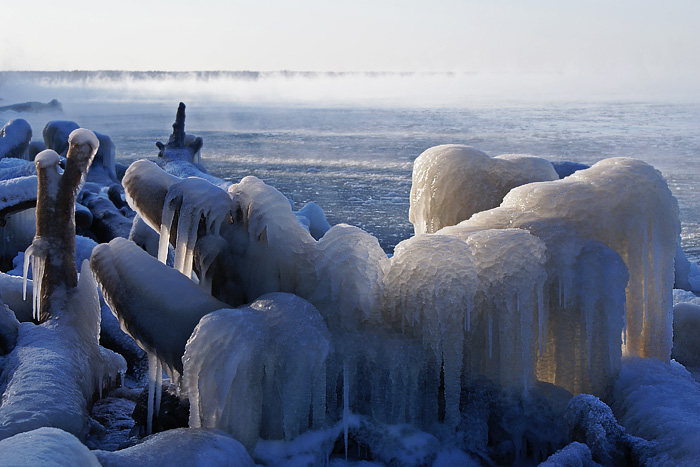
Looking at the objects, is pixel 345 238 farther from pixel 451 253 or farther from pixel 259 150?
pixel 259 150

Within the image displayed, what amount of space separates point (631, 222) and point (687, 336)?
2.04m

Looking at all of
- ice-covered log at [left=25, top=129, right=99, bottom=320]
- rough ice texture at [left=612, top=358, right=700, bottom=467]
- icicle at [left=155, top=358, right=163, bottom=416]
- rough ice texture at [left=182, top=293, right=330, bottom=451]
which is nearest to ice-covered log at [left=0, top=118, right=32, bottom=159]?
ice-covered log at [left=25, top=129, right=99, bottom=320]

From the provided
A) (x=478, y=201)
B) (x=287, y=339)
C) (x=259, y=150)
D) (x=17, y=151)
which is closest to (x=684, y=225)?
(x=478, y=201)

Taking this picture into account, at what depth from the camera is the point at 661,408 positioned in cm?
335

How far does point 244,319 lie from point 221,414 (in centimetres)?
45

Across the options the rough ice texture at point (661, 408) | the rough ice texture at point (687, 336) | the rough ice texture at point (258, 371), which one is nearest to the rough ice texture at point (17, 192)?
the rough ice texture at point (258, 371)

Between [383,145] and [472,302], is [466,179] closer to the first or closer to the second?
[472,302]

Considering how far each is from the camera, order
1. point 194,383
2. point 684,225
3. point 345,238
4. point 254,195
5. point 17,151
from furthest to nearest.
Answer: point 17,151, point 684,225, point 254,195, point 345,238, point 194,383

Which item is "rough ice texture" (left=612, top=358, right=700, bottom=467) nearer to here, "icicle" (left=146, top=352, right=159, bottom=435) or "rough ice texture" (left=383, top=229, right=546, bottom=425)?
"rough ice texture" (left=383, top=229, right=546, bottom=425)

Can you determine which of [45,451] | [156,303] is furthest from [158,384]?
[45,451]

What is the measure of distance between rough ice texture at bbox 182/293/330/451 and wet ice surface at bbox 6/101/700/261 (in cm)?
710

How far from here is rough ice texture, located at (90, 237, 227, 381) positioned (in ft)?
11.4

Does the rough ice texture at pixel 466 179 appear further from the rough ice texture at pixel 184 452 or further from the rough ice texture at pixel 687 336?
the rough ice texture at pixel 184 452

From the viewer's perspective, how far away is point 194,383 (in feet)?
10.6
